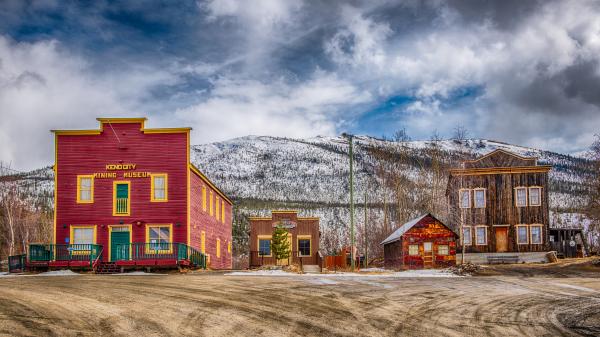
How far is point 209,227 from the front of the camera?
46250 mm

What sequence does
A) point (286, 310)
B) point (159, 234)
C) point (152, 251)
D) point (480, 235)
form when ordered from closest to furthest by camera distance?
point (286, 310) → point (152, 251) → point (159, 234) → point (480, 235)

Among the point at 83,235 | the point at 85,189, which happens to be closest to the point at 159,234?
the point at 83,235

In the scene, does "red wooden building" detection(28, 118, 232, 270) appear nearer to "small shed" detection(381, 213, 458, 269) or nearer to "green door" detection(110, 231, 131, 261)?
"green door" detection(110, 231, 131, 261)

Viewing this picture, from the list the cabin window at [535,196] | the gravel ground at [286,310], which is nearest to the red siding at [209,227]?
the gravel ground at [286,310]

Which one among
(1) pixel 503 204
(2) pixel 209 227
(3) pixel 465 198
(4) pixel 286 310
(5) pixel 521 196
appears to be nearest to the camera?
(4) pixel 286 310

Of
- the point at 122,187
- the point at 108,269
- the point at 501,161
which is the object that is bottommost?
the point at 108,269

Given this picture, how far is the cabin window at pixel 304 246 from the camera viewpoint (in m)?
54.8

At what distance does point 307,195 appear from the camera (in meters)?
195

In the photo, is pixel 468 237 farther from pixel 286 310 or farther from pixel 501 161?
pixel 286 310

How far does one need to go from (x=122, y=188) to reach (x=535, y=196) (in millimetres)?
31901

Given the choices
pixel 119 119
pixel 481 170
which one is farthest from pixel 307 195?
pixel 119 119

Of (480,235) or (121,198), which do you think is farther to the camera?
(480,235)

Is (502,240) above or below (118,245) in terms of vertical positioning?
below

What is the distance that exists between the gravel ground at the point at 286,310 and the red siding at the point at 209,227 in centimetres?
1627
